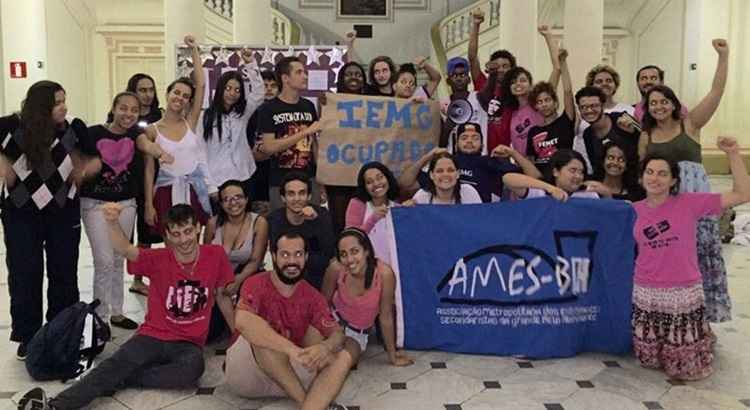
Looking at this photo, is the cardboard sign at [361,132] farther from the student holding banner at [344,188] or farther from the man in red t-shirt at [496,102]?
the man in red t-shirt at [496,102]

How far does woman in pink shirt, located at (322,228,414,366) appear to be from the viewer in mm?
3926

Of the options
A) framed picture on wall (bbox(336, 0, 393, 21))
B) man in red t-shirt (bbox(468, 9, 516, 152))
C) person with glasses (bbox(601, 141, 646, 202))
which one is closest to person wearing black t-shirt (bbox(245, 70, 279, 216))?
man in red t-shirt (bbox(468, 9, 516, 152))

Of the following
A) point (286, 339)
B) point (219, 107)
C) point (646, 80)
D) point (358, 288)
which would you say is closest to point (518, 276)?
point (358, 288)

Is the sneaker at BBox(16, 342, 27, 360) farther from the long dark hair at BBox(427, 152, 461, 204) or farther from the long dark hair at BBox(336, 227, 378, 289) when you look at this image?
the long dark hair at BBox(427, 152, 461, 204)

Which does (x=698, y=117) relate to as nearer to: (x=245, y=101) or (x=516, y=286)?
(x=516, y=286)

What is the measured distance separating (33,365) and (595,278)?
10.8ft

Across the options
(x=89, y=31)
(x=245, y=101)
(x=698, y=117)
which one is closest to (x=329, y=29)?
(x=89, y=31)

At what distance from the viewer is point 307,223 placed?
175 inches

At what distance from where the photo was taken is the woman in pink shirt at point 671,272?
400 cm

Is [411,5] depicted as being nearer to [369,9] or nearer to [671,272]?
[369,9]

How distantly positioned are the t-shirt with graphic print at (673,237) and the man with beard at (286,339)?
180 centimetres

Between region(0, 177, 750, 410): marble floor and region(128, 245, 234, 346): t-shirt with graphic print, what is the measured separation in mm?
326

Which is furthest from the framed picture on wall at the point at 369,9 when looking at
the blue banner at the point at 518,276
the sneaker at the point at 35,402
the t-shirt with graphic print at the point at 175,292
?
the sneaker at the point at 35,402

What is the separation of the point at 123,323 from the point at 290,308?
1810mm
